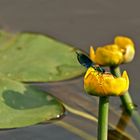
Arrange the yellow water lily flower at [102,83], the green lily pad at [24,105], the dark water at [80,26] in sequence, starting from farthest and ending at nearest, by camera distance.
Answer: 1. the dark water at [80,26]
2. the green lily pad at [24,105]
3. the yellow water lily flower at [102,83]

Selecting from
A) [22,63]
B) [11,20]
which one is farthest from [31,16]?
[22,63]

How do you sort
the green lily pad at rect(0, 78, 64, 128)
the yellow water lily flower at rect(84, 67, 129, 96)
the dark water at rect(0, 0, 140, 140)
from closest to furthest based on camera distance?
the yellow water lily flower at rect(84, 67, 129, 96)
the green lily pad at rect(0, 78, 64, 128)
the dark water at rect(0, 0, 140, 140)

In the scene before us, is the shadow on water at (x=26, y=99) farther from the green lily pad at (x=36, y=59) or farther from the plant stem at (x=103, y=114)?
the plant stem at (x=103, y=114)

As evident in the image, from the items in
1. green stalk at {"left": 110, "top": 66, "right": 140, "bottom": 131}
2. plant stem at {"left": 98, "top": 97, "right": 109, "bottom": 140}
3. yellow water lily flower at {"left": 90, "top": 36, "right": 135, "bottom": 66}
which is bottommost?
green stalk at {"left": 110, "top": 66, "right": 140, "bottom": 131}

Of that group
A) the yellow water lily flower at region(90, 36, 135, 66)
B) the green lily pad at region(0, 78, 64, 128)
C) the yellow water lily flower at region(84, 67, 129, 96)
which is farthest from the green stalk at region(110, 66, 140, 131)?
the yellow water lily flower at region(84, 67, 129, 96)

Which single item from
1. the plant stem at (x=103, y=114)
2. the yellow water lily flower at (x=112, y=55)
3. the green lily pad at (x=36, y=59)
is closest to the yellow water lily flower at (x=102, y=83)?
the plant stem at (x=103, y=114)

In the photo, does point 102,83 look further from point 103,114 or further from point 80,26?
point 80,26

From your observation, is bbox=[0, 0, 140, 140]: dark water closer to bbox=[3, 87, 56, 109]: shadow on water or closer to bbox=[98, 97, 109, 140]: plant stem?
bbox=[3, 87, 56, 109]: shadow on water
